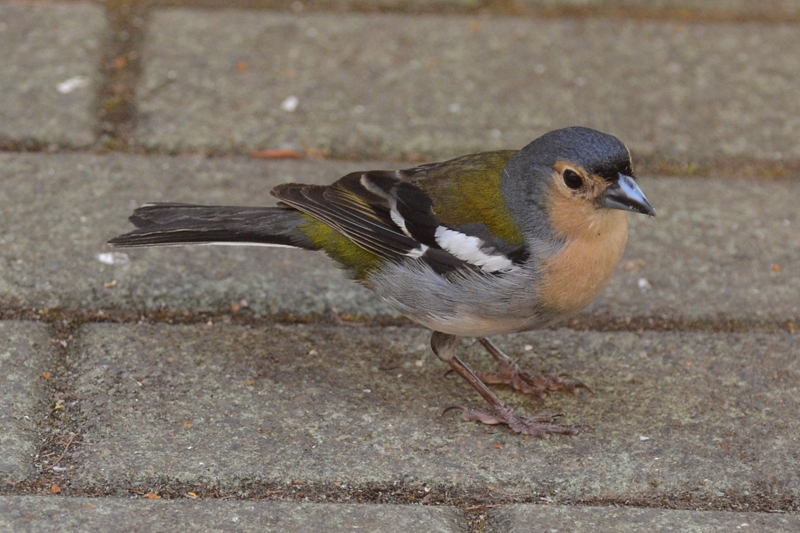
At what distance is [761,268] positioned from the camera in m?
3.88

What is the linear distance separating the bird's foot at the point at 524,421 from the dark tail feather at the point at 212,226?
84 cm

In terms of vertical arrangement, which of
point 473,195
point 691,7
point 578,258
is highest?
point 691,7

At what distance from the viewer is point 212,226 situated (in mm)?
3473

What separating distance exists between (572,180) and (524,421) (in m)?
0.77

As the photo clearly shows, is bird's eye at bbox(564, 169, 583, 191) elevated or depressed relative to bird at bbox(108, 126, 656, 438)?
elevated

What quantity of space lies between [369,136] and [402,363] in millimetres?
1342

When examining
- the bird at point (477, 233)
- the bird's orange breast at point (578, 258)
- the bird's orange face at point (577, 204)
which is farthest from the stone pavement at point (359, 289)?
the bird's orange face at point (577, 204)

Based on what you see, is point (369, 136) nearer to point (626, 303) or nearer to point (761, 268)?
point (626, 303)

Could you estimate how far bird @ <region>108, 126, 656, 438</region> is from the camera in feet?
10.5

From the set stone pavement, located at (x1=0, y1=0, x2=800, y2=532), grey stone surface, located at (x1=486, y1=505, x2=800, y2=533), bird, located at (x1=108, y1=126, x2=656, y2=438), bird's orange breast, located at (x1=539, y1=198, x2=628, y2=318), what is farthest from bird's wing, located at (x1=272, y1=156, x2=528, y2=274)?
grey stone surface, located at (x1=486, y1=505, x2=800, y2=533)

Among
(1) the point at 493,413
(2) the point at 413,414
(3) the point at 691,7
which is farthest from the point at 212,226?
(3) the point at 691,7

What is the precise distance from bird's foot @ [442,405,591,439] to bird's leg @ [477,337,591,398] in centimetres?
14

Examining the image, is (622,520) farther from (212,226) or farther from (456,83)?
(456,83)

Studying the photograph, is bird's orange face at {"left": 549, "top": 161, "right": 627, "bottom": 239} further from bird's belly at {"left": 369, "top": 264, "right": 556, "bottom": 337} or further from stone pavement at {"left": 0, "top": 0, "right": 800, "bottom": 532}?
stone pavement at {"left": 0, "top": 0, "right": 800, "bottom": 532}
